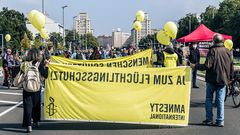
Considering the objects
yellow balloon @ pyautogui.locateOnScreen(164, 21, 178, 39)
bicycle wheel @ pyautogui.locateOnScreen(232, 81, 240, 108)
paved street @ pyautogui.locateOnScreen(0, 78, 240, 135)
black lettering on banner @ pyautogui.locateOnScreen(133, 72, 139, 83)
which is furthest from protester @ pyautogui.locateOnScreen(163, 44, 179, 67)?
black lettering on banner @ pyautogui.locateOnScreen(133, 72, 139, 83)

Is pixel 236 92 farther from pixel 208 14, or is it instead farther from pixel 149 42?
pixel 208 14

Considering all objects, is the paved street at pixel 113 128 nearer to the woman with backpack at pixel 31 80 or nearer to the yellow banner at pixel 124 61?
Result: the woman with backpack at pixel 31 80

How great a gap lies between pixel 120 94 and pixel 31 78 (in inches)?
70.0

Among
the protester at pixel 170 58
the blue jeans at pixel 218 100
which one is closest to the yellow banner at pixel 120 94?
the blue jeans at pixel 218 100

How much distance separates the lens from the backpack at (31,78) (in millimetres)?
8844

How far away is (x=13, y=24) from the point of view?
110500 mm

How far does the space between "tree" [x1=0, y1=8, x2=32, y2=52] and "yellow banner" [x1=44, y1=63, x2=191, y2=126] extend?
94.3 metres

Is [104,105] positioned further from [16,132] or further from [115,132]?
[16,132]

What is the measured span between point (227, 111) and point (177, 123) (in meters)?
3.23

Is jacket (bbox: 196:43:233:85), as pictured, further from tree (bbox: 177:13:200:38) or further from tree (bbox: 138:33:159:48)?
tree (bbox: 177:13:200:38)

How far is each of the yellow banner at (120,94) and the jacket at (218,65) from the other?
665mm

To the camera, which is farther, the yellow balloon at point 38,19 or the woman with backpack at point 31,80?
the yellow balloon at point 38,19

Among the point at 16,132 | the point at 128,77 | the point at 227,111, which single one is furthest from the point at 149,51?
the point at 16,132

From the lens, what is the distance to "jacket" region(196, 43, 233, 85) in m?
9.48
